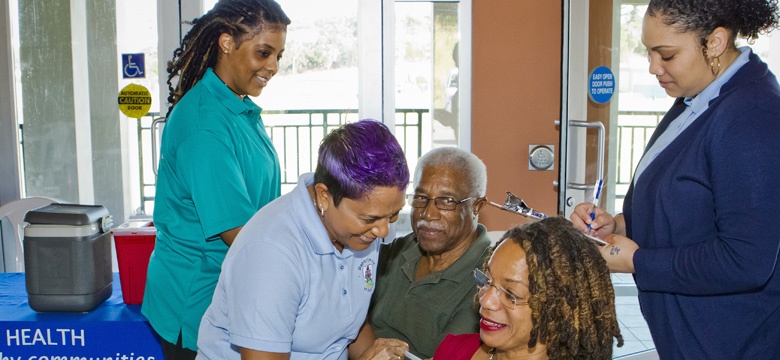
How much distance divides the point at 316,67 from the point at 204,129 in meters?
1.77

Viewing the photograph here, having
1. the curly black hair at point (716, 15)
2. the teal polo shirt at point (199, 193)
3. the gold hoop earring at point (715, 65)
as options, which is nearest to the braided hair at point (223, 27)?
the teal polo shirt at point (199, 193)

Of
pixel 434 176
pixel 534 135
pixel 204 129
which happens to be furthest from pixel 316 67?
pixel 204 129

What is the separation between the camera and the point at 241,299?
1265mm

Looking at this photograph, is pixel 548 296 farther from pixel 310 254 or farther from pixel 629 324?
pixel 629 324

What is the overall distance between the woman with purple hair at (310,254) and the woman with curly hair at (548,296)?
26 centimetres

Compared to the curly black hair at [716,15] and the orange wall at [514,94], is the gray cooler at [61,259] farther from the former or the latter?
the curly black hair at [716,15]

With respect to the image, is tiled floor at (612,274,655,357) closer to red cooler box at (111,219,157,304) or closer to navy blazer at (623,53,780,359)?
navy blazer at (623,53,780,359)

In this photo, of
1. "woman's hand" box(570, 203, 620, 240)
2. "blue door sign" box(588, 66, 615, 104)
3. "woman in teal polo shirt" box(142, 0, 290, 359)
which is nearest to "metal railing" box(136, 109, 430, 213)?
"blue door sign" box(588, 66, 615, 104)

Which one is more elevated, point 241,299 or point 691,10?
point 691,10

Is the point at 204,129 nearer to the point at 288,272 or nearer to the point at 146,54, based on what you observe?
the point at 288,272

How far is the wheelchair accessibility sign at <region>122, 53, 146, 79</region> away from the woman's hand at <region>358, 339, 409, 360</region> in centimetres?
226

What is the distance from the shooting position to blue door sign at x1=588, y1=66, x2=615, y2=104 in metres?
2.87

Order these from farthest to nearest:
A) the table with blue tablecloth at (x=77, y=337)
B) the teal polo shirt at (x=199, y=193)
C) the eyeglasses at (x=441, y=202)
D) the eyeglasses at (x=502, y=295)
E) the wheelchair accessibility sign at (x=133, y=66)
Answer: the wheelchair accessibility sign at (x=133, y=66) → the table with blue tablecloth at (x=77, y=337) → the eyeglasses at (x=441, y=202) → the teal polo shirt at (x=199, y=193) → the eyeglasses at (x=502, y=295)

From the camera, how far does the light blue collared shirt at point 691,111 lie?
4.61 ft
